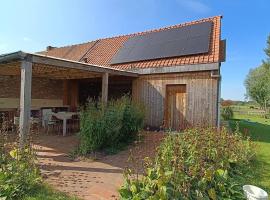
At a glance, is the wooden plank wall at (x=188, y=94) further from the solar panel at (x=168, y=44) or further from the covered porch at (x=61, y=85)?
the solar panel at (x=168, y=44)

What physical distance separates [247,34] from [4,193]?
17666 millimetres

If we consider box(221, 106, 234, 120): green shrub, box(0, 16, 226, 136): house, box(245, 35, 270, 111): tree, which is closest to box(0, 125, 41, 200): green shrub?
box(0, 16, 226, 136): house

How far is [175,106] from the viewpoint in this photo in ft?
38.0

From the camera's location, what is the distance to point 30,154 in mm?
4801

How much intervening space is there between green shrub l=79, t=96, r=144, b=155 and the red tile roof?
12.1ft

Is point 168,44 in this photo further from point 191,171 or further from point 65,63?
point 191,171

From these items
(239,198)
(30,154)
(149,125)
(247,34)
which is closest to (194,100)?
(149,125)

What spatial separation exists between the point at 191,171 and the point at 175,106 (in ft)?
25.4

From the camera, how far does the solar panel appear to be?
37.6ft

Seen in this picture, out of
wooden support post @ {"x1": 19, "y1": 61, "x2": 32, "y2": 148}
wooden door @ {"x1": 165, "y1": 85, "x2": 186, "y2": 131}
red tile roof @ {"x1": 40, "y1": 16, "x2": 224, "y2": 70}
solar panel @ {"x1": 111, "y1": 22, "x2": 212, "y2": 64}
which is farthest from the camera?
solar panel @ {"x1": 111, "y1": 22, "x2": 212, "y2": 64}

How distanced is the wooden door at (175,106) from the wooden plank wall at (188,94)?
0.23 meters

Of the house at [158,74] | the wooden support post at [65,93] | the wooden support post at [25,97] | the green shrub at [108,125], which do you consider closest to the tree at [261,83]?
the house at [158,74]

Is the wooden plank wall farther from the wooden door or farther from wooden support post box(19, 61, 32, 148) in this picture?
wooden support post box(19, 61, 32, 148)

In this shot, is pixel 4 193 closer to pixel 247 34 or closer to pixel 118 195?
pixel 118 195
